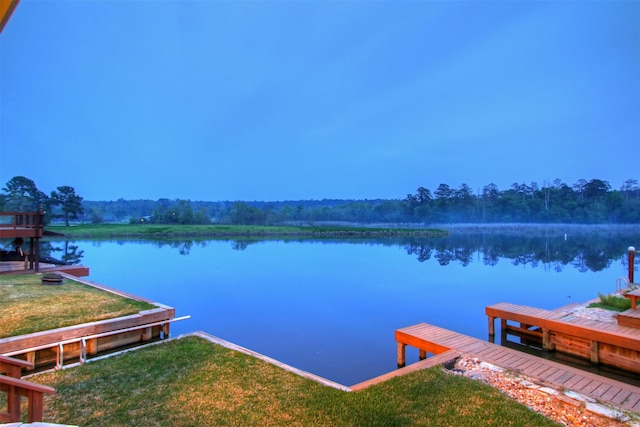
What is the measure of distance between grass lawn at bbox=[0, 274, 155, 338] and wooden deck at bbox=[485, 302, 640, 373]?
26.0 feet

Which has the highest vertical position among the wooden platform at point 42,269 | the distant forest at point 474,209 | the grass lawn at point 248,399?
the distant forest at point 474,209

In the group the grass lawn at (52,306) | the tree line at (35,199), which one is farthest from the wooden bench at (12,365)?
the tree line at (35,199)

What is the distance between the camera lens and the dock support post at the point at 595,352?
19.9 ft

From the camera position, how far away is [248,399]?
12.3 ft

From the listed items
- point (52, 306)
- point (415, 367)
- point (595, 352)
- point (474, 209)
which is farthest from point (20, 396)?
point (474, 209)

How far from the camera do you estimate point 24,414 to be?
345 centimetres

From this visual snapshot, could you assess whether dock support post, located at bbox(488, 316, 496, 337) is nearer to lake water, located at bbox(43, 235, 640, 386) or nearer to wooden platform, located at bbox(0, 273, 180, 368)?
lake water, located at bbox(43, 235, 640, 386)

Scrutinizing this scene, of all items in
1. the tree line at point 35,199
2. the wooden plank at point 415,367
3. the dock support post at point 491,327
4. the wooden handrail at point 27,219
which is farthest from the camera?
the tree line at point 35,199

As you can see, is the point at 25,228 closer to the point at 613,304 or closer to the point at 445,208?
the point at 613,304

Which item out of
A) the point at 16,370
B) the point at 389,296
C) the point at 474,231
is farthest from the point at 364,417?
the point at 474,231

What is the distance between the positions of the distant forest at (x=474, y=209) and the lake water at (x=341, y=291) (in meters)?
37.8

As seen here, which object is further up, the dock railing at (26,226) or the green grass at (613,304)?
the dock railing at (26,226)

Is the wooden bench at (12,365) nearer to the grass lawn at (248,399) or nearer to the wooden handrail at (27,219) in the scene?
the grass lawn at (248,399)

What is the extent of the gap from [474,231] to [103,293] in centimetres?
5048
